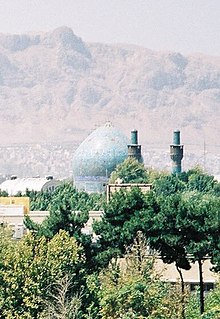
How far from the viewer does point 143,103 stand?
16688cm

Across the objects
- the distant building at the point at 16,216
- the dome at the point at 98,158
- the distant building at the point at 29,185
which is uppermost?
the distant building at the point at 16,216

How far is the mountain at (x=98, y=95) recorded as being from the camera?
524 feet

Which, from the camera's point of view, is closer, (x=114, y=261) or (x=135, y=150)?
(x=114, y=261)

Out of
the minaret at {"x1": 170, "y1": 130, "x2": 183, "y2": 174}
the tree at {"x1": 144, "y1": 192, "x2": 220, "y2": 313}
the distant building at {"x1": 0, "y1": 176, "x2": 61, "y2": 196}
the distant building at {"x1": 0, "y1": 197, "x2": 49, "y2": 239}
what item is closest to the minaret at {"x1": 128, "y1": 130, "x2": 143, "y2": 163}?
the minaret at {"x1": 170, "y1": 130, "x2": 183, "y2": 174}

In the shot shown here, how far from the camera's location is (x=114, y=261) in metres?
19.7

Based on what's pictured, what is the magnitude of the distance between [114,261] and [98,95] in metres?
148

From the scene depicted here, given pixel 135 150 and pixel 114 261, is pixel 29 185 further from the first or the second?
pixel 114 261

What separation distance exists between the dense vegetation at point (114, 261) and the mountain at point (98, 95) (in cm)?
12630

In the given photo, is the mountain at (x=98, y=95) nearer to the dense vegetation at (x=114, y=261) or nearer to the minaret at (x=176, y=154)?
the minaret at (x=176, y=154)

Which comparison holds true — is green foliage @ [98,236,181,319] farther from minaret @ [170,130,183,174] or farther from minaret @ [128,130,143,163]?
minaret @ [128,130,143,163]

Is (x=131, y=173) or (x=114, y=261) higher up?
(x=114, y=261)

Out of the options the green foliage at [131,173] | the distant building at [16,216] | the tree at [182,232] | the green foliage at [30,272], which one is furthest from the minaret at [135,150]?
the green foliage at [30,272]

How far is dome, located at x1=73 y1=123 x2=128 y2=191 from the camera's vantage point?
60875 mm

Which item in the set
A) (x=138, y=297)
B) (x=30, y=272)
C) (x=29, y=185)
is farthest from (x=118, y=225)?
(x=29, y=185)
